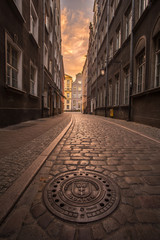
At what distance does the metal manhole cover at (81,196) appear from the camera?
3.85 ft

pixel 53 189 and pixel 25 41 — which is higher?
pixel 25 41

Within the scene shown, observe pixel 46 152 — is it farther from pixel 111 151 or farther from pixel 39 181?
pixel 111 151

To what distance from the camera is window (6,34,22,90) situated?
6.24 m

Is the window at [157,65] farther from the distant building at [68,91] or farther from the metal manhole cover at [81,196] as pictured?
the distant building at [68,91]

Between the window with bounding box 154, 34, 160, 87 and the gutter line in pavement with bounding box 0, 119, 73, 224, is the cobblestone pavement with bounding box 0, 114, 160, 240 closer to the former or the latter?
the gutter line in pavement with bounding box 0, 119, 73, 224

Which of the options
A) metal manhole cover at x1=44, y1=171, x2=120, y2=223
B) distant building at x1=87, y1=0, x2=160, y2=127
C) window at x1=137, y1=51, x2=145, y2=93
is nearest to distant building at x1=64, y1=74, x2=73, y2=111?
distant building at x1=87, y1=0, x2=160, y2=127

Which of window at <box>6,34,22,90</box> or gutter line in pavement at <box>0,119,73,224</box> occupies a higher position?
window at <box>6,34,22,90</box>

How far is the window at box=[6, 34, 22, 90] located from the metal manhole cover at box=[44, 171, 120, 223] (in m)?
6.42

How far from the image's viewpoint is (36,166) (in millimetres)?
2055

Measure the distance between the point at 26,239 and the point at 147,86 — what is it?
8.36 meters

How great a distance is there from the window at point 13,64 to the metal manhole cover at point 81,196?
6.42m

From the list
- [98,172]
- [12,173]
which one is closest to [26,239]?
[12,173]

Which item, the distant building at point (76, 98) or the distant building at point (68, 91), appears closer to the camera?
the distant building at point (68, 91)

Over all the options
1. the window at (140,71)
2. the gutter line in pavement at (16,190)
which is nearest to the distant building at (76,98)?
the window at (140,71)
